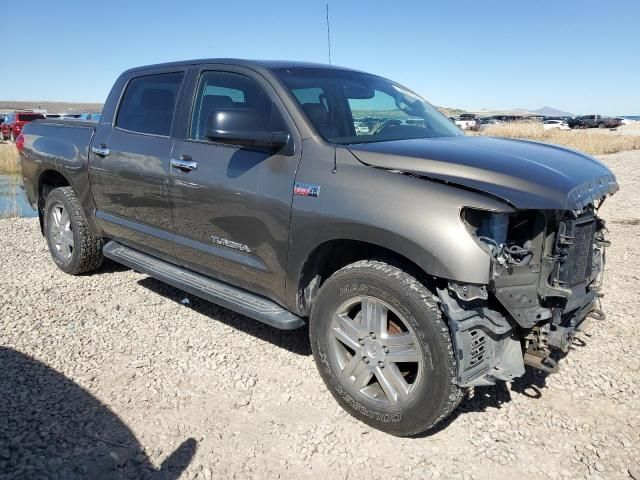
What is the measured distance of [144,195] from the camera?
4.09 meters

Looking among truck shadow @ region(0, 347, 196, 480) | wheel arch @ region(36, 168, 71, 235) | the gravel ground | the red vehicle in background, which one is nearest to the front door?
the gravel ground

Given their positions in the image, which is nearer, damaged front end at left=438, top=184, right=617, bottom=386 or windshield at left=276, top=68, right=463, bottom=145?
damaged front end at left=438, top=184, right=617, bottom=386

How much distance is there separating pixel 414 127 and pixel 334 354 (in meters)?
1.72

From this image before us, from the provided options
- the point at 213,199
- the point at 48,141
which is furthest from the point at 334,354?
the point at 48,141

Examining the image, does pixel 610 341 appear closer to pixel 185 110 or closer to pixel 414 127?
pixel 414 127

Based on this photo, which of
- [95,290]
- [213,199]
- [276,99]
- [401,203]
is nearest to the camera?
[401,203]

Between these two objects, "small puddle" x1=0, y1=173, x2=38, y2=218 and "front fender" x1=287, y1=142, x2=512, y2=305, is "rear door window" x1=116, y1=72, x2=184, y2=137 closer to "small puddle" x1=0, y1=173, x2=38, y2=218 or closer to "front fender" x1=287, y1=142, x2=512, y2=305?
"front fender" x1=287, y1=142, x2=512, y2=305

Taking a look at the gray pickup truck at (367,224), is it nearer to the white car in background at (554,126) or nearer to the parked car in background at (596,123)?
the white car in background at (554,126)

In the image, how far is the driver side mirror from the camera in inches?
115

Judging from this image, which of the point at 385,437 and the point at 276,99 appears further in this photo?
the point at 276,99

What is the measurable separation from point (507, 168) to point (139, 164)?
112 inches

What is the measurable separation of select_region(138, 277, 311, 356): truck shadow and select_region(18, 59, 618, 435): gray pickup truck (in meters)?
0.58

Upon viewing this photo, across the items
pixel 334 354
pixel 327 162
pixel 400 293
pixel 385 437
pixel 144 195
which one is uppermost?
pixel 327 162

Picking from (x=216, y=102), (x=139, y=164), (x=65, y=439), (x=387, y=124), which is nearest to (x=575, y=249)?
(x=387, y=124)
